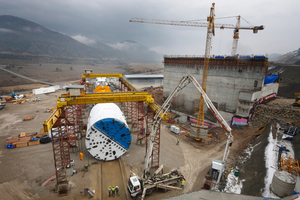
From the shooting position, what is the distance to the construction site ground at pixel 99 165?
14953 mm

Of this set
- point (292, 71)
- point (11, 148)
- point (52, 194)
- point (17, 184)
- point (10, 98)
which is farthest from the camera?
point (292, 71)

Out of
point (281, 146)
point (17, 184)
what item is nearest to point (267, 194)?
point (281, 146)

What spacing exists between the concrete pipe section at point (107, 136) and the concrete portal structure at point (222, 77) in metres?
24.0

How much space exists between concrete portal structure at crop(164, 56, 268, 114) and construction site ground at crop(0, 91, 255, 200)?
8085 millimetres

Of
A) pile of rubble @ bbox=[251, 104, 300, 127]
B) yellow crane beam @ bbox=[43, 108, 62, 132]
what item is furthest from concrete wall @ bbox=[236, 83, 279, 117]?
yellow crane beam @ bbox=[43, 108, 62, 132]

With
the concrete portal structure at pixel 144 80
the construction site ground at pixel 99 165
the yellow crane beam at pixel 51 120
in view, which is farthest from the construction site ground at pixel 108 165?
the concrete portal structure at pixel 144 80

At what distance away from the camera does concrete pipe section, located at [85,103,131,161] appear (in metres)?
16.9

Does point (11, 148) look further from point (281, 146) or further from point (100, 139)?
point (281, 146)

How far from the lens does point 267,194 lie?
1262 cm

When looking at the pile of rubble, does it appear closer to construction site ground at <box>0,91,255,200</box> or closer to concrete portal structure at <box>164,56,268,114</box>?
construction site ground at <box>0,91,255,200</box>

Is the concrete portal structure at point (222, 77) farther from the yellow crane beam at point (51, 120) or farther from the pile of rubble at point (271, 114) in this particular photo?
the yellow crane beam at point (51, 120)

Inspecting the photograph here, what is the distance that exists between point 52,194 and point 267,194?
19.1m

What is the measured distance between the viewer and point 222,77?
33656 mm

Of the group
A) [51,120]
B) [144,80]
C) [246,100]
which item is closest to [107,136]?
[51,120]
